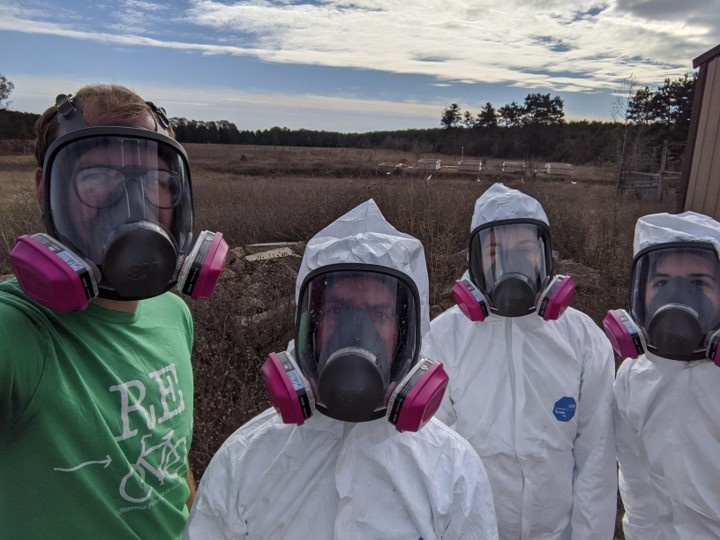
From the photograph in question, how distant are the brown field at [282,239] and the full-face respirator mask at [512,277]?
234 cm

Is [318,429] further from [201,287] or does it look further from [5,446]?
[5,446]

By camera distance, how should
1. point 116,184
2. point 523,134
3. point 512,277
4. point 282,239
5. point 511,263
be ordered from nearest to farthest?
point 116,184, point 512,277, point 511,263, point 282,239, point 523,134

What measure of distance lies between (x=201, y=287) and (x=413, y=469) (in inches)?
34.6

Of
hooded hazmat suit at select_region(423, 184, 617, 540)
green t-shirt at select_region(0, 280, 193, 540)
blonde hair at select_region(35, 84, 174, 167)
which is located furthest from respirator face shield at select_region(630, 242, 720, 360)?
blonde hair at select_region(35, 84, 174, 167)

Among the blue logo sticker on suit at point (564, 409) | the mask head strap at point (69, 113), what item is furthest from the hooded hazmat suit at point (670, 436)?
the mask head strap at point (69, 113)

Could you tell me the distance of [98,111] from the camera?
5.16ft

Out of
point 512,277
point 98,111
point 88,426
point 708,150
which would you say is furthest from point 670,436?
point 708,150

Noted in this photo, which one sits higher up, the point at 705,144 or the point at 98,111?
the point at 705,144

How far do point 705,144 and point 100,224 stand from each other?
26.7 feet

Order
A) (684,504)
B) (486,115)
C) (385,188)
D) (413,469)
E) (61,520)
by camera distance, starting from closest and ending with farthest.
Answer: (61,520) → (413,469) → (684,504) → (385,188) → (486,115)

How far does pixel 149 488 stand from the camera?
1599 millimetres

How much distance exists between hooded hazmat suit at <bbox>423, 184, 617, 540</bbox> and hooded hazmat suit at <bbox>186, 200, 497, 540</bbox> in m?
0.77

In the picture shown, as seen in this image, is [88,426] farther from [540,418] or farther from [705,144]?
[705,144]

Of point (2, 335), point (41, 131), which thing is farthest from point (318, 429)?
point (41, 131)
